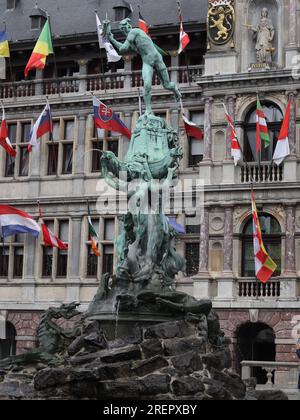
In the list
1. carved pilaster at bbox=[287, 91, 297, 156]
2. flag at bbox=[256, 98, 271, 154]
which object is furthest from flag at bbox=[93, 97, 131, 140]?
carved pilaster at bbox=[287, 91, 297, 156]

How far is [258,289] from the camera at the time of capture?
1540 inches

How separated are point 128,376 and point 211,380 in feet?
5.77

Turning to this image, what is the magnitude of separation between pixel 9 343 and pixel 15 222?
6.29m

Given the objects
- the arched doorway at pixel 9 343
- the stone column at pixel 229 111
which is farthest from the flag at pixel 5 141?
the stone column at pixel 229 111

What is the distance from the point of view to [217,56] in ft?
136

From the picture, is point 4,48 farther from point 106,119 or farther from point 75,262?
point 75,262

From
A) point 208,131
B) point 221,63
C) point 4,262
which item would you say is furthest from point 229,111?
point 4,262

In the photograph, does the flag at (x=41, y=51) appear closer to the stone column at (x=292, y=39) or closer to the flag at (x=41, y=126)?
the flag at (x=41, y=126)

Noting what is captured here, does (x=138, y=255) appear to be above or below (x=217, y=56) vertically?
below

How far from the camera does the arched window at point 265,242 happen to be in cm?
3947

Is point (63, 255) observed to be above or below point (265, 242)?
below
